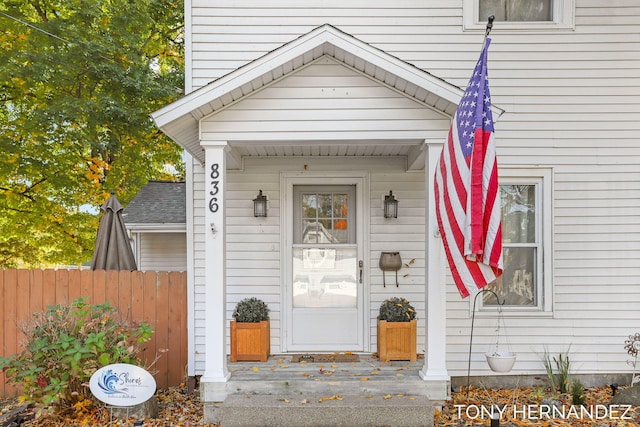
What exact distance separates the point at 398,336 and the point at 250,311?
1.71 meters

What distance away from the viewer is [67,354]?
414cm

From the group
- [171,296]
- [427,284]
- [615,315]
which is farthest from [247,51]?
[615,315]

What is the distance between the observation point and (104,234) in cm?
568

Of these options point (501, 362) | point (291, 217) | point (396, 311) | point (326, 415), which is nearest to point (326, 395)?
point (326, 415)

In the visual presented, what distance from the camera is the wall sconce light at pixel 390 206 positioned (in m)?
5.48

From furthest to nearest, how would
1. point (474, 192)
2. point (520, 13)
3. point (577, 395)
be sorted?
point (520, 13)
point (577, 395)
point (474, 192)

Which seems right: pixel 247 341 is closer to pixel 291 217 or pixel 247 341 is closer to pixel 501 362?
pixel 291 217

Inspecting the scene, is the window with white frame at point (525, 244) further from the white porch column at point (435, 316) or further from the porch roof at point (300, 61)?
the porch roof at point (300, 61)

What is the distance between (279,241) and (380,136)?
79.3 inches

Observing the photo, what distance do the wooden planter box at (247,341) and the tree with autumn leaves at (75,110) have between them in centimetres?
595

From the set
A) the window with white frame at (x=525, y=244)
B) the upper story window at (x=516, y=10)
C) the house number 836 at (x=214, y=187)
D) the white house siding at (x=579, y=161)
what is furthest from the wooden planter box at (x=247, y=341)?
the upper story window at (x=516, y=10)

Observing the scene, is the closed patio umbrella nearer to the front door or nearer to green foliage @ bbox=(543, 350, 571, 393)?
the front door

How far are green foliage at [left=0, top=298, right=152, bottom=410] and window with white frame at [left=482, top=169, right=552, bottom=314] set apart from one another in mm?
4221

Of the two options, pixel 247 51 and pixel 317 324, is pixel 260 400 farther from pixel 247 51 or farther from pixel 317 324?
pixel 247 51
